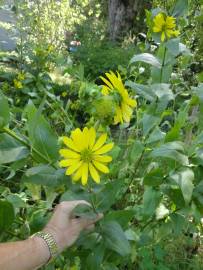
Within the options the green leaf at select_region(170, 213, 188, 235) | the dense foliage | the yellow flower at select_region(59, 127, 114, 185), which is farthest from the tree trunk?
the yellow flower at select_region(59, 127, 114, 185)

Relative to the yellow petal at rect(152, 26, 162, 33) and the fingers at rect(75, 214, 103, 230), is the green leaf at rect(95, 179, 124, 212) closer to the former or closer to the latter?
the fingers at rect(75, 214, 103, 230)

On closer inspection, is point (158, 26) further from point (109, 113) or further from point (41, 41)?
point (41, 41)

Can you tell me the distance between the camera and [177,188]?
0.99 metres

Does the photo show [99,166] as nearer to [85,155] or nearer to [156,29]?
[85,155]

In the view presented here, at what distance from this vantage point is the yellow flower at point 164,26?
3.56 ft

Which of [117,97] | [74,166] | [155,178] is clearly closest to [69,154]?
[74,166]

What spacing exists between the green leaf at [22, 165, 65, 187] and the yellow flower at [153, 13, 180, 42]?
0.41 m

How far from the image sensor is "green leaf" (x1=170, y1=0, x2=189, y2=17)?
1136 mm

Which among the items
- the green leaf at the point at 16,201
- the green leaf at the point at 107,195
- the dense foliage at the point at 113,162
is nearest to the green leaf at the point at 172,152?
the dense foliage at the point at 113,162

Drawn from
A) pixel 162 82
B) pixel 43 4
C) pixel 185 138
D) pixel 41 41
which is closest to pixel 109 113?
pixel 162 82

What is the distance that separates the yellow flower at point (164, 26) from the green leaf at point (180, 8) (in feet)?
0.17

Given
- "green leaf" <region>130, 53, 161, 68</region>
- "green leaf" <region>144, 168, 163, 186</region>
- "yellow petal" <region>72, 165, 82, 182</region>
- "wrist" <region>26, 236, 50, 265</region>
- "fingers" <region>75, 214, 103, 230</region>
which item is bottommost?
"wrist" <region>26, 236, 50, 265</region>

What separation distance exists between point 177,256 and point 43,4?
15.0 ft

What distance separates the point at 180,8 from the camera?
3.76 feet
